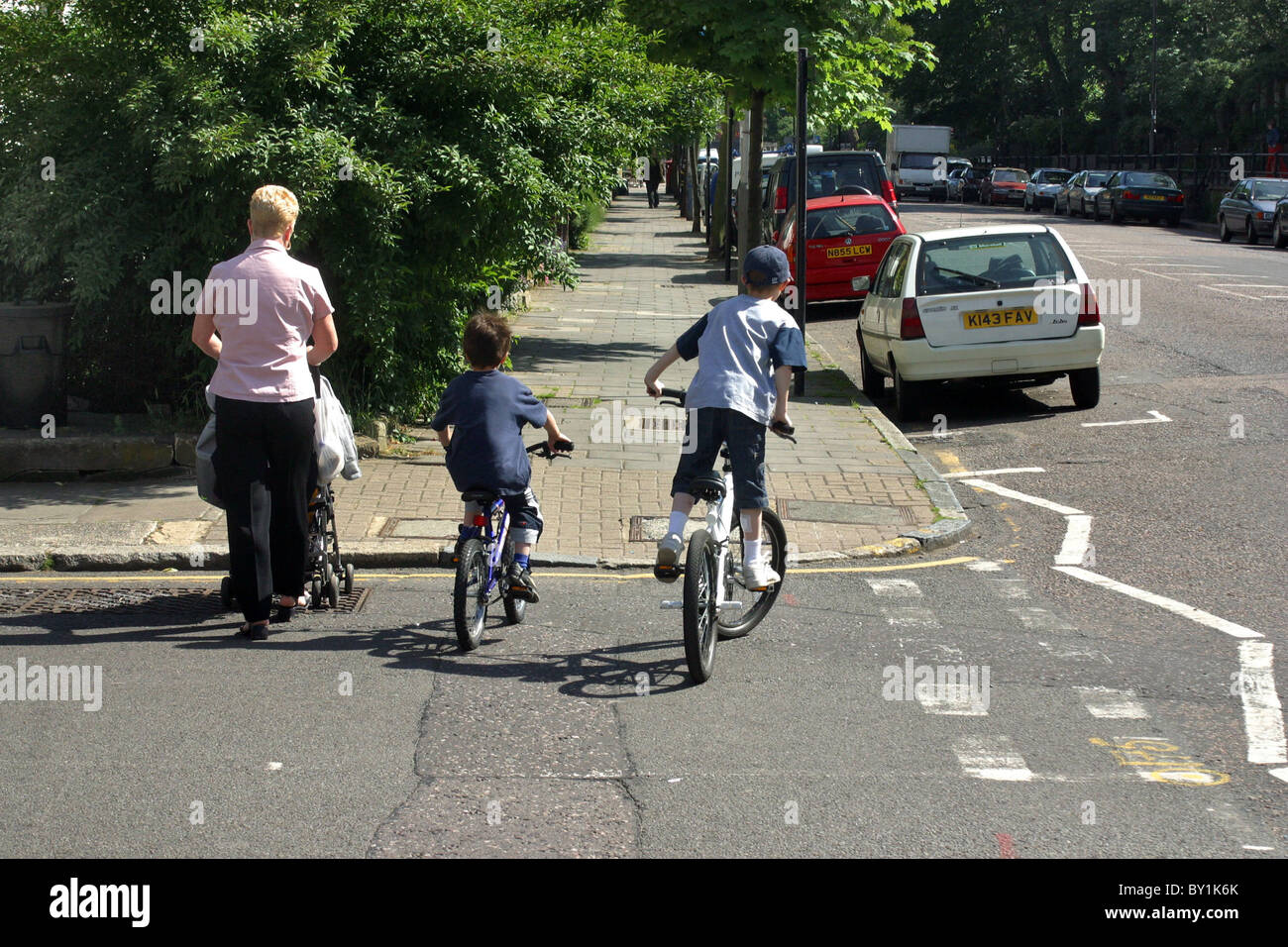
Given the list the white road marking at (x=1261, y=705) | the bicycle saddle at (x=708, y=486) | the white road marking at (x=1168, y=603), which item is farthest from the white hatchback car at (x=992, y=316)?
the bicycle saddle at (x=708, y=486)

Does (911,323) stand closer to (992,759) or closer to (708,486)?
(708,486)

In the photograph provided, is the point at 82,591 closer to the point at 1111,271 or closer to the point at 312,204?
the point at 312,204

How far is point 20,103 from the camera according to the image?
1008 cm

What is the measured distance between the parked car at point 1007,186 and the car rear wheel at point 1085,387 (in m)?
46.1

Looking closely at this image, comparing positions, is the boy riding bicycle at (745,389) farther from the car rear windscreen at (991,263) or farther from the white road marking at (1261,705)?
the car rear windscreen at (991,263)

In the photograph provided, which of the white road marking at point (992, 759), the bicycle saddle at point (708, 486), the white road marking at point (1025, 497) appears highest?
the bicycle saddle at point (708, 486)

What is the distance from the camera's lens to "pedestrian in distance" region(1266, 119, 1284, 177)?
46.0 m

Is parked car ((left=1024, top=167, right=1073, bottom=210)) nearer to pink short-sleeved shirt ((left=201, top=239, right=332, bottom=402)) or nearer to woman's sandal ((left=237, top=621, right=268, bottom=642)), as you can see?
pink short-sleeved shirt ((left=201, top=239, right=332, bottom=402))

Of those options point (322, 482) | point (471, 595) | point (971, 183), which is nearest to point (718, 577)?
point (471, 595)

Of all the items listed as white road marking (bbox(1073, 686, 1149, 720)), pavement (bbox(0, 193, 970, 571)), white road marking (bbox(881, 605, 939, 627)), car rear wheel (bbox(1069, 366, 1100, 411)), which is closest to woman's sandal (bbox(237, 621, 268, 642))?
pavement (bbox(0, 193, 970, 571))

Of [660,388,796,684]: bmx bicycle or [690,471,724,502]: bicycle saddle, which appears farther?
[690,471,724,502]: bicycle saddle

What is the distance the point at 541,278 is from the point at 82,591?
253 inches

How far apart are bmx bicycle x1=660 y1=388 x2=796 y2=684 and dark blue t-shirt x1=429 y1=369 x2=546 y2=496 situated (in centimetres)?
70

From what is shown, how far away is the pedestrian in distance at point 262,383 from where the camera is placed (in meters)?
6.32
